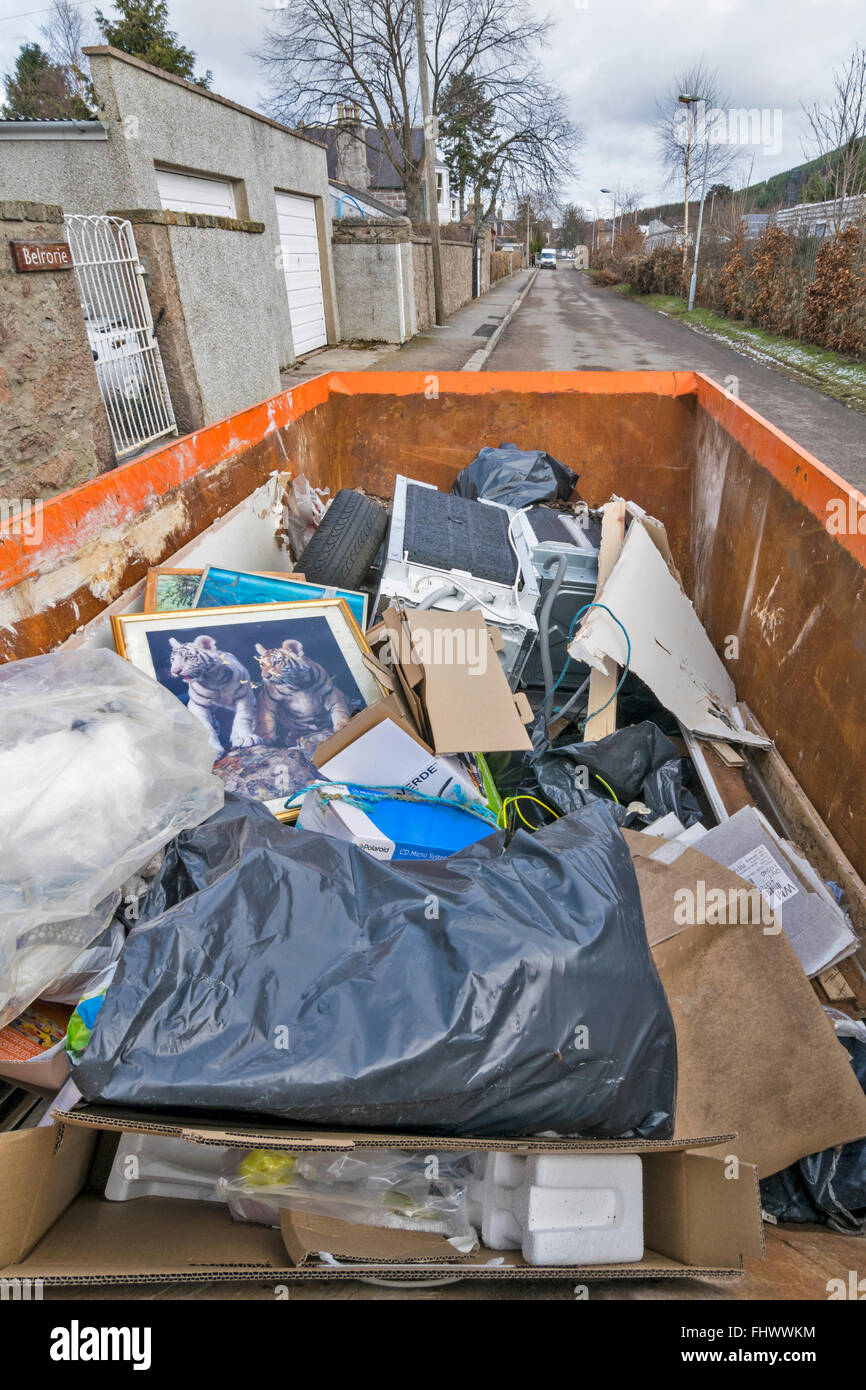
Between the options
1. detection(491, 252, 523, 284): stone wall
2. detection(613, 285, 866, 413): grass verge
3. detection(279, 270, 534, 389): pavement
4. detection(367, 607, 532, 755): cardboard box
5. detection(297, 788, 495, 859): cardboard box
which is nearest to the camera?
detection(297, 788, 495, 859): cardboard box

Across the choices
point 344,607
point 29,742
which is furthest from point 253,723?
point 29,742

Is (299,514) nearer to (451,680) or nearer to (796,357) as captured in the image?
(451,680)

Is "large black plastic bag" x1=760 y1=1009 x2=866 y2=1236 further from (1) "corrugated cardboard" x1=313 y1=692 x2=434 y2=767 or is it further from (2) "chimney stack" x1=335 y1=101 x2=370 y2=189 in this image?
(2) "chimney stack" x1=335 y1=101 x2=370 y2=189

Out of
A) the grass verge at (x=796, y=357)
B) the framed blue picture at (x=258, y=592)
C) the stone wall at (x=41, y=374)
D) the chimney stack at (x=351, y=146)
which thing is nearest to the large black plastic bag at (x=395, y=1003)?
the framed blue picture at (x=258, y=592)

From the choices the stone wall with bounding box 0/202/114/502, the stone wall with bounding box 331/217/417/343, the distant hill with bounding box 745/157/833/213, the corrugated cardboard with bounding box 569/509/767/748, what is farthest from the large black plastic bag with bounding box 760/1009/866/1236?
the distant hill with bounding box 745/157/833/213

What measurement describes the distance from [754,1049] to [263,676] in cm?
172

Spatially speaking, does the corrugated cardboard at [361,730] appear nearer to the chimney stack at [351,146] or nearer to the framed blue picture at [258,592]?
the framed blue picture at [258,592]

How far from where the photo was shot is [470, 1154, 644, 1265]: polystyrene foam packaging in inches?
46.2

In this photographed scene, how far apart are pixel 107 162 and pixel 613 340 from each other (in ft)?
37.4

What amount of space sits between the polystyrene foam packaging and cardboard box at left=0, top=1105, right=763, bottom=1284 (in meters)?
0.03

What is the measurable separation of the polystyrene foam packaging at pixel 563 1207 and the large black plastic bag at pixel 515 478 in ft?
10.8

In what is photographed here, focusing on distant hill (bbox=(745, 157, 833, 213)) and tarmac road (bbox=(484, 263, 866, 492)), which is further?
distant hill (bbox=(745, 157, 833, 213))

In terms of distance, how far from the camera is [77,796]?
1.45m

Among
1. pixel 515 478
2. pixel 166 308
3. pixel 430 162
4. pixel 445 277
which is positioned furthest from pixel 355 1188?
pixel 445 277
